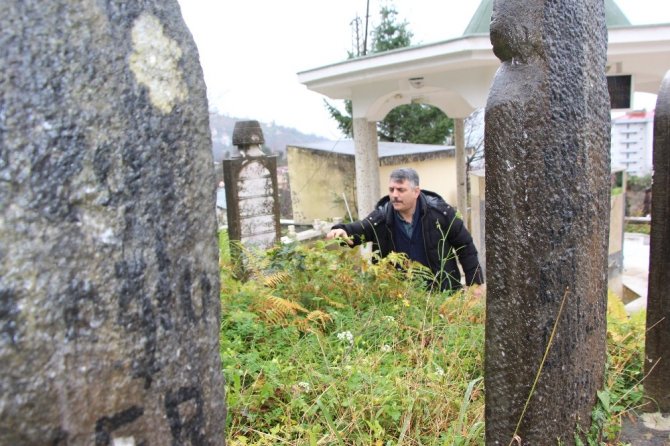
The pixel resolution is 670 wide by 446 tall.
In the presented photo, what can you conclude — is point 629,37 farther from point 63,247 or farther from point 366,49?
point 366,49

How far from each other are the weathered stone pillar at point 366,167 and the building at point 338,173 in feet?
11.3

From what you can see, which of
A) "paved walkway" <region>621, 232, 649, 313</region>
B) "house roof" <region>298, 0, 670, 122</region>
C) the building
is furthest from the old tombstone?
the building

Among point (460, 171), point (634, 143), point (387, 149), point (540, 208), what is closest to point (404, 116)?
point (387, 149)

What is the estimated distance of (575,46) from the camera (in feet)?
6.31

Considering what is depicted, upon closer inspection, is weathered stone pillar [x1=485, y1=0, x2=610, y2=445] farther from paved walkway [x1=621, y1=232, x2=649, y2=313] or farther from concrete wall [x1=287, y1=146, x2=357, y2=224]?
concrete wall [x1=287, y1=146, x2=357, y2=224]

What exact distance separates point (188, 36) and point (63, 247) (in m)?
0.41

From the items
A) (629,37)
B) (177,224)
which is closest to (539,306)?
(177,224)

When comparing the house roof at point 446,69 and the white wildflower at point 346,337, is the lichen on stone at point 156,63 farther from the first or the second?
the house roof at point 446,69

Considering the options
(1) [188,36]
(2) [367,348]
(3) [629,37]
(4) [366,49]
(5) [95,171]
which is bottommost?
(2) [367,348]

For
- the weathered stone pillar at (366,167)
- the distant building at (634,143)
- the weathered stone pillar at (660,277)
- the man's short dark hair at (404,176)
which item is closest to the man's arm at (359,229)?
the man's short dark hair at (404,176)

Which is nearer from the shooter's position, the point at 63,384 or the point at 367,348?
the point at 63,384

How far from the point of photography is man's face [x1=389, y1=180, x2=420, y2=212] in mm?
4098

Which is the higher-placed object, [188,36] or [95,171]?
[188,36]

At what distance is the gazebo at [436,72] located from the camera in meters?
7.34
